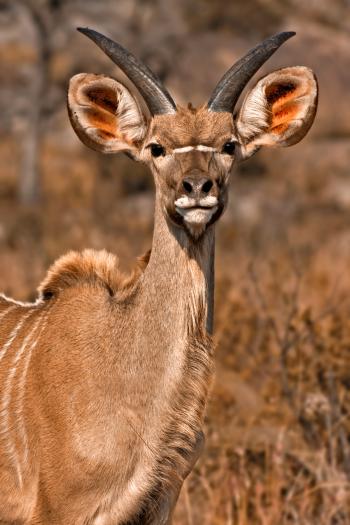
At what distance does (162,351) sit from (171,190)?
65 cm

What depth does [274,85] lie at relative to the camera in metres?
4.93

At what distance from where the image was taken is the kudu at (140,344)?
176 inches

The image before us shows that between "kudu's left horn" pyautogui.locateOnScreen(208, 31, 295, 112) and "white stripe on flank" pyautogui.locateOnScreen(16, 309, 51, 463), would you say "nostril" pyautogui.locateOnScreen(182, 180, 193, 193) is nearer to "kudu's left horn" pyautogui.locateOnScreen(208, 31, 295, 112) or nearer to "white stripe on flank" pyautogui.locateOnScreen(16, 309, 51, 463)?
"kudu's left horn" pyautogui.locateOnScreen(208, 31, 295, 112)

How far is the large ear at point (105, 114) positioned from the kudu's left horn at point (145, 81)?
0.36ft

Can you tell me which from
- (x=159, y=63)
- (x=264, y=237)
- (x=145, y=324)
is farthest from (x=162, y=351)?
(x=159, y=63)

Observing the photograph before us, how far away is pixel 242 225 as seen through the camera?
16.3 m

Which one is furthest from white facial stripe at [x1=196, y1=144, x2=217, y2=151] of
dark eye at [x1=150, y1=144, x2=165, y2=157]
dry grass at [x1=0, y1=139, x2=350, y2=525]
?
dry grass at [x1=0, y1=139, x2=350, y2=525]

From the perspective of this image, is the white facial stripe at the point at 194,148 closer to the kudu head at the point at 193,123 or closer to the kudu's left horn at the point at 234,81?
the kudu head at the point at 193,123

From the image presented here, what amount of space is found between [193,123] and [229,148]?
180mm

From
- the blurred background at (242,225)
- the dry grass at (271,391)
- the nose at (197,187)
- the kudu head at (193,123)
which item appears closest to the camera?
the nose at (197,187)

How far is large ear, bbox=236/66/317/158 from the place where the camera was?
4.90 m

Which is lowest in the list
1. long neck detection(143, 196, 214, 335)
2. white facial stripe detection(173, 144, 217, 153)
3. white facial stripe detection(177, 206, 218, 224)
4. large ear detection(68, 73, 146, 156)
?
long neck detection(143, 196, 214, 335)

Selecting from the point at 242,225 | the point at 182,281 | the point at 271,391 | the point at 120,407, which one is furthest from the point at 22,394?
the point at 242,225

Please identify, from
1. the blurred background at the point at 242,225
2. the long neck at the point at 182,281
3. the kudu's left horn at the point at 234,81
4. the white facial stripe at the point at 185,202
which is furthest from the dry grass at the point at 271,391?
the white facial stripe at the point at 185,202
